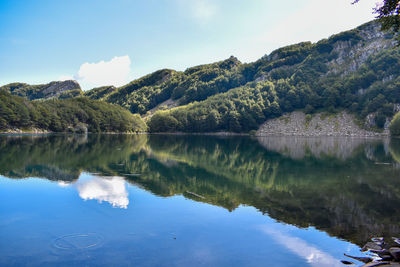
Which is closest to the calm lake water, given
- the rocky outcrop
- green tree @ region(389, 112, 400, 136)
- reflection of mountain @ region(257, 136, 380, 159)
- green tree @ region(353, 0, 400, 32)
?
green tree @ region(353, 0, 400, 32)

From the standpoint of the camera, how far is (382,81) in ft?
587

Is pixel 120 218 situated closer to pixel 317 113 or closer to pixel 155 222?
pixel 155 222

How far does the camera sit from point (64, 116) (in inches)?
6447

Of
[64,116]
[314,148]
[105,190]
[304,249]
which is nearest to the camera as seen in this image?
[304,249]

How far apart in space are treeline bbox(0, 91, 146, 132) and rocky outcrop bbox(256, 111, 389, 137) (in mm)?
87741

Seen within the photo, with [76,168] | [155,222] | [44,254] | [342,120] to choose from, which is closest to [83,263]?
[44,254]

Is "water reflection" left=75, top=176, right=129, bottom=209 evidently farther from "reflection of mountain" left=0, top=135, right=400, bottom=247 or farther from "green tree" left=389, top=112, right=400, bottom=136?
"green tree" left=389, top=112, right=400, bottom=136

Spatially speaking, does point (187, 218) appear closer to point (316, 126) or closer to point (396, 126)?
point (396, 126)

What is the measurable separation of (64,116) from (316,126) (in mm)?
145836

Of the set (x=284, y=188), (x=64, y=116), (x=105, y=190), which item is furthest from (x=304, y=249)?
(x=64, y=116)

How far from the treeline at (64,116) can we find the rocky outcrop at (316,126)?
87.7m

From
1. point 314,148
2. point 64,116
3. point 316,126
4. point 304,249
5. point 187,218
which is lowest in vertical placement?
point 314,148

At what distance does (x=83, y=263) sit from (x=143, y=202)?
871 centimetres

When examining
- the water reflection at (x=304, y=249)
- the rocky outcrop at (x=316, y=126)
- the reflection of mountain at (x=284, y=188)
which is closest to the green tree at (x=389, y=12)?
the reflection of mountain at (x=284, y=188)
